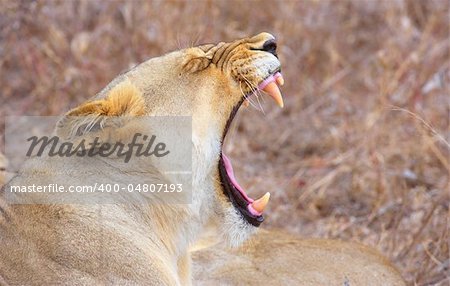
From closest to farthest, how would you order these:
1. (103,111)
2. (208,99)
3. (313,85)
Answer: (103,111) < (208,99) < (313,85)

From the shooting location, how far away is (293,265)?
3.20 meters

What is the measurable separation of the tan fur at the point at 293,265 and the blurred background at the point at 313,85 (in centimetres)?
90

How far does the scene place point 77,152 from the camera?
2721mm

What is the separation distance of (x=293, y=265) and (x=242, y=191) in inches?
15.6

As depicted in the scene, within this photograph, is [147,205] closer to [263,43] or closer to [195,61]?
[195,61]

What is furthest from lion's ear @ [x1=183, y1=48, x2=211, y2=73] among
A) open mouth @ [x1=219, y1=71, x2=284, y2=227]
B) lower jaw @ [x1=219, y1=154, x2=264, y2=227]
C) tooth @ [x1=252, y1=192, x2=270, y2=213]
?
tooth @ [x1=252, y1=192, x2=270, y2=213]

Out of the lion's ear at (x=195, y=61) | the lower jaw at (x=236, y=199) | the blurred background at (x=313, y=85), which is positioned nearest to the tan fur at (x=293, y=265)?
the lower jaw at (x=236, y=199)

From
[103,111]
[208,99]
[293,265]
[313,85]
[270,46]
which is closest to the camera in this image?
[103,111]

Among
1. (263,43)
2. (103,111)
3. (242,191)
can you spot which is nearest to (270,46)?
(263,43)

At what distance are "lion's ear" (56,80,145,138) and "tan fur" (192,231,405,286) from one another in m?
0.59

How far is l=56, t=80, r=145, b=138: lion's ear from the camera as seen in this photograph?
8.83ft

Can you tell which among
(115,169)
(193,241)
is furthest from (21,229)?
(193,241)

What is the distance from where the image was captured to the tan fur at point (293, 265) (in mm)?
3150

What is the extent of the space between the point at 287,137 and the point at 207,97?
8.92ft
